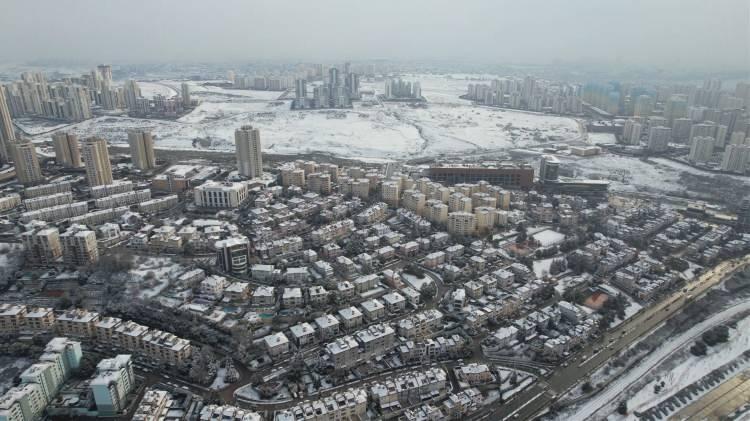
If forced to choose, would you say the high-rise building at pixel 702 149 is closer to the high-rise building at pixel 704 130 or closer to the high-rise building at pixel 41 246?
the high-rise building at pixel 704 130

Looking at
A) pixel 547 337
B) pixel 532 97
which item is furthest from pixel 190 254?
pixel 532 97

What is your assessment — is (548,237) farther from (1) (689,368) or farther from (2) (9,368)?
(2) (9,368)

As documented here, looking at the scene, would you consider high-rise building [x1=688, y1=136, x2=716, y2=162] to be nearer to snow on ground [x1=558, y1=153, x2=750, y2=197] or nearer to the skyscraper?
snow on ground [x1=558, y1=153, x2=750, y2=197]

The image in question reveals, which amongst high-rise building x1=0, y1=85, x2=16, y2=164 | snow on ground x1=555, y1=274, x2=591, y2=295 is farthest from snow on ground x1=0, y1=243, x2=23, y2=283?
snow on ground x1=555, y1=274, x2=591, y2=295

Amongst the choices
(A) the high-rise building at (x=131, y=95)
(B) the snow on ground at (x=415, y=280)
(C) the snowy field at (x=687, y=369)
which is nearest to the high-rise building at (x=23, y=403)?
(B) the snow on ground at (x=415, y=280)

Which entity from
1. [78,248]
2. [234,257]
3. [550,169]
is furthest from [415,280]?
[550,169]

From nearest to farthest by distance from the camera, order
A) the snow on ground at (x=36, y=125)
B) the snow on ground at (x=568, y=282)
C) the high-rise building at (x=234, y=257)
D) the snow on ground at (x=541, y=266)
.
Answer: the snow on ground at (x=568, y=282) < the high-rise building at (x=234, y=257) < the snow on ground at (x=541, y=266) < the snow on ground at (x=36, y=125)

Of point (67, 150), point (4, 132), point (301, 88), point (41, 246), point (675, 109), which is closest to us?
point (41, 246)
